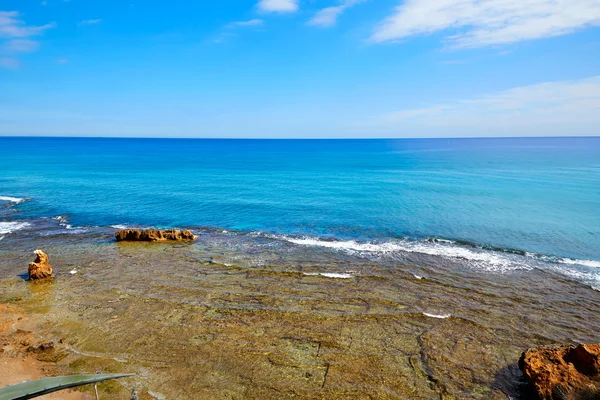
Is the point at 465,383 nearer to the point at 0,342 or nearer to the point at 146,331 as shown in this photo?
the point at 146,331

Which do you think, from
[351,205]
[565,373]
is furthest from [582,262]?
[351,205]

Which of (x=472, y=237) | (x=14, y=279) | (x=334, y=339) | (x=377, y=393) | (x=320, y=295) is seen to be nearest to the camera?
(x=377, y=393)

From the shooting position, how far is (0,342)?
16.6 meters

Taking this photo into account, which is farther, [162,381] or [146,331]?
[146,331]

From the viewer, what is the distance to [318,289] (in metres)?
23.0

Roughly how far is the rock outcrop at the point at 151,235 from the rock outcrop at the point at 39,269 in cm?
893

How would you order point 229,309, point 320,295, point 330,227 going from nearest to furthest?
point 229,309, point 320,295, point 330,227

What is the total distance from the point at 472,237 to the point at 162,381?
1190 inches

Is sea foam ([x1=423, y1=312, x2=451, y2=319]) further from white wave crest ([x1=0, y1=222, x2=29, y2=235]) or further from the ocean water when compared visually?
white wave crest ([x1=0, y1=222, x2=29, y2=235])

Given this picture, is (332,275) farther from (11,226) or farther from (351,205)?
(11,226)

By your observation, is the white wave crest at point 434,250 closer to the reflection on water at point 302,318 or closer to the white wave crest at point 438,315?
the reflection on water at point 302,318

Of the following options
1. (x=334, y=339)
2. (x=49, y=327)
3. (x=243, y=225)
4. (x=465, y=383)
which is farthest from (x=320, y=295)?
(x=243, y=225)

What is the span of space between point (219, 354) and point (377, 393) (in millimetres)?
7043

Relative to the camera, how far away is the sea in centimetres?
1503
